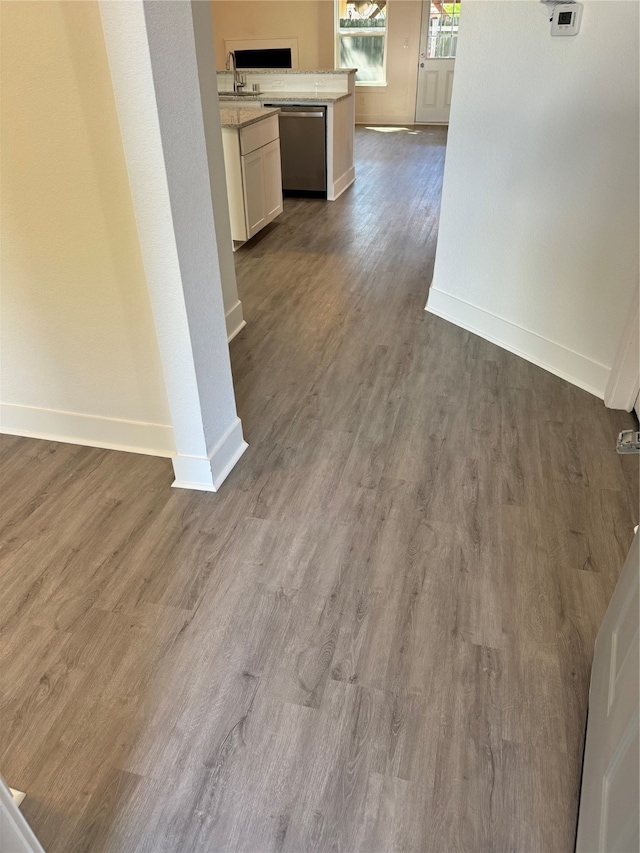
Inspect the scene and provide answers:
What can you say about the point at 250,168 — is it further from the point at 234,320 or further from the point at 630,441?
the point at 630,441

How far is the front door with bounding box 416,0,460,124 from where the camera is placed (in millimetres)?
8789

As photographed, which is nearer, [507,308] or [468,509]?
[468,509]

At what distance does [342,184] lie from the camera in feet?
19.7

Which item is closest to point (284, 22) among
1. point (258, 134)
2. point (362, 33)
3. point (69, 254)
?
point (362, 33)

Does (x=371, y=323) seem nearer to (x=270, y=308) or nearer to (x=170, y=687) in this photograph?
(x=270, y=308)

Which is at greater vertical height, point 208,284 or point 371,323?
point 208,284

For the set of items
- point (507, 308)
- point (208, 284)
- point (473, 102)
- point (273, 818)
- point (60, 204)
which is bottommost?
point (273, 818)

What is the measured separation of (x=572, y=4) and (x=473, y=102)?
0.60 m

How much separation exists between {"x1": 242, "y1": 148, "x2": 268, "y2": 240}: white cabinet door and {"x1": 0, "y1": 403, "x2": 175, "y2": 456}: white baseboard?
267 cm

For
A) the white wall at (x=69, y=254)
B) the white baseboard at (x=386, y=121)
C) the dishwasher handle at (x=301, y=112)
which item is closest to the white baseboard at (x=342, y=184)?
the dishwasher handle at (x=301, y=112)

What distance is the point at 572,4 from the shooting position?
87.8 inches

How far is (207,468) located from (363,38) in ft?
32.2

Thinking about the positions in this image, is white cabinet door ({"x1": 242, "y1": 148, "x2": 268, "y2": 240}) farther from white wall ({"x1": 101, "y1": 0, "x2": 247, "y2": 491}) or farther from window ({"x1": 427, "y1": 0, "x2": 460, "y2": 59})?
window ({"x1": 427, "y1": 0, "x2": 460, "y2": 59})

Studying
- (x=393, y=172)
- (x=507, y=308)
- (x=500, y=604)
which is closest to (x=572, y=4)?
(x=507, y=308)
